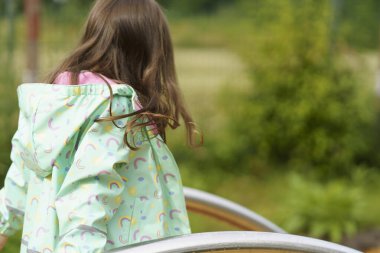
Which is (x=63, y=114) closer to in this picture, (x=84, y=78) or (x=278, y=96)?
(x=84, y=78)

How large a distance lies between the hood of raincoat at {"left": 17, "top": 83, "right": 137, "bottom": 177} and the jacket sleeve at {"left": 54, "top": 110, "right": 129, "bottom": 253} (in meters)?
0.04

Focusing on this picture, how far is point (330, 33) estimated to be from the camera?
664 cm

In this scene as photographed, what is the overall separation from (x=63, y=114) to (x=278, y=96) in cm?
462

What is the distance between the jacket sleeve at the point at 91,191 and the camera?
2.03 m

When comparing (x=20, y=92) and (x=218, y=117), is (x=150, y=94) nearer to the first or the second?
(x=20, y=92)

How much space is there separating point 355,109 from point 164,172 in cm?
442

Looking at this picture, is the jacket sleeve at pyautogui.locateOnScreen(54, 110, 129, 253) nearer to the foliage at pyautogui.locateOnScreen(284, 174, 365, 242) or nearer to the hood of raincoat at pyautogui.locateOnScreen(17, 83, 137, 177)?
the hood of raincoat at pyautogui.locateOnScreen(17, 83, 137, 177)

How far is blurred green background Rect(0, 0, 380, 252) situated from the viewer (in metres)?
6.43

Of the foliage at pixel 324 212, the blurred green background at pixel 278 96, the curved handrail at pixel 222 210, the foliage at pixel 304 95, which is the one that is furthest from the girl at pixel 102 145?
the foliage at pixel 304 95

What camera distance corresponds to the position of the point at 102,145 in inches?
83.3

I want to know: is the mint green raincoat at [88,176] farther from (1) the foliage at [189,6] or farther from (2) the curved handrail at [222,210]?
(1) the foliage at [189,6]

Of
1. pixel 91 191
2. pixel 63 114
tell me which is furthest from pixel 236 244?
pixel 63 114

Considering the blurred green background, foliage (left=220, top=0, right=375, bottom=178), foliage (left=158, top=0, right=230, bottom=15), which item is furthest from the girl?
foliage (left=158, top=0, right=230, bottom=15)

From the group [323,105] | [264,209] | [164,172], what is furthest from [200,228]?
[164,172]
